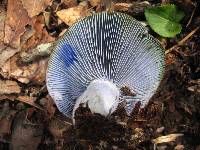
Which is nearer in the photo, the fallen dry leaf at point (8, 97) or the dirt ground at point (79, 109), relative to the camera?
the dirt ground at point (79, 109)

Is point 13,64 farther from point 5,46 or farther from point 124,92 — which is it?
point 124,92

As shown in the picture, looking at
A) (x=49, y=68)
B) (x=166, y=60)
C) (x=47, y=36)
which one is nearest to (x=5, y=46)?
(x=47, y=36)

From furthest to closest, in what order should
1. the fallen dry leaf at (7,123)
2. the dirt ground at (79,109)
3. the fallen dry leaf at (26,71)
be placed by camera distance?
the fallen dry leaf at (26,71)
the fallen dry leaf at (7,123)
the dirt ground at (79,109)

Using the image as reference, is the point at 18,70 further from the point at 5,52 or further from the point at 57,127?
the point at 57,127

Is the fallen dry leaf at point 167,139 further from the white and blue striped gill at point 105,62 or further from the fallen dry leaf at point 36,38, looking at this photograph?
the fallen dry leaf at point 36,38

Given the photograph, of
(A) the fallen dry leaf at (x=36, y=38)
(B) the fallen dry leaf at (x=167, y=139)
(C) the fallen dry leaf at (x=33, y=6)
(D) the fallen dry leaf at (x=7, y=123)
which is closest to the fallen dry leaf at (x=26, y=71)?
(A) the fallen dry leaf at (x=36, y=38)

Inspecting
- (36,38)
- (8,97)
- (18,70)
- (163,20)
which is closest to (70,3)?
(36,38)
